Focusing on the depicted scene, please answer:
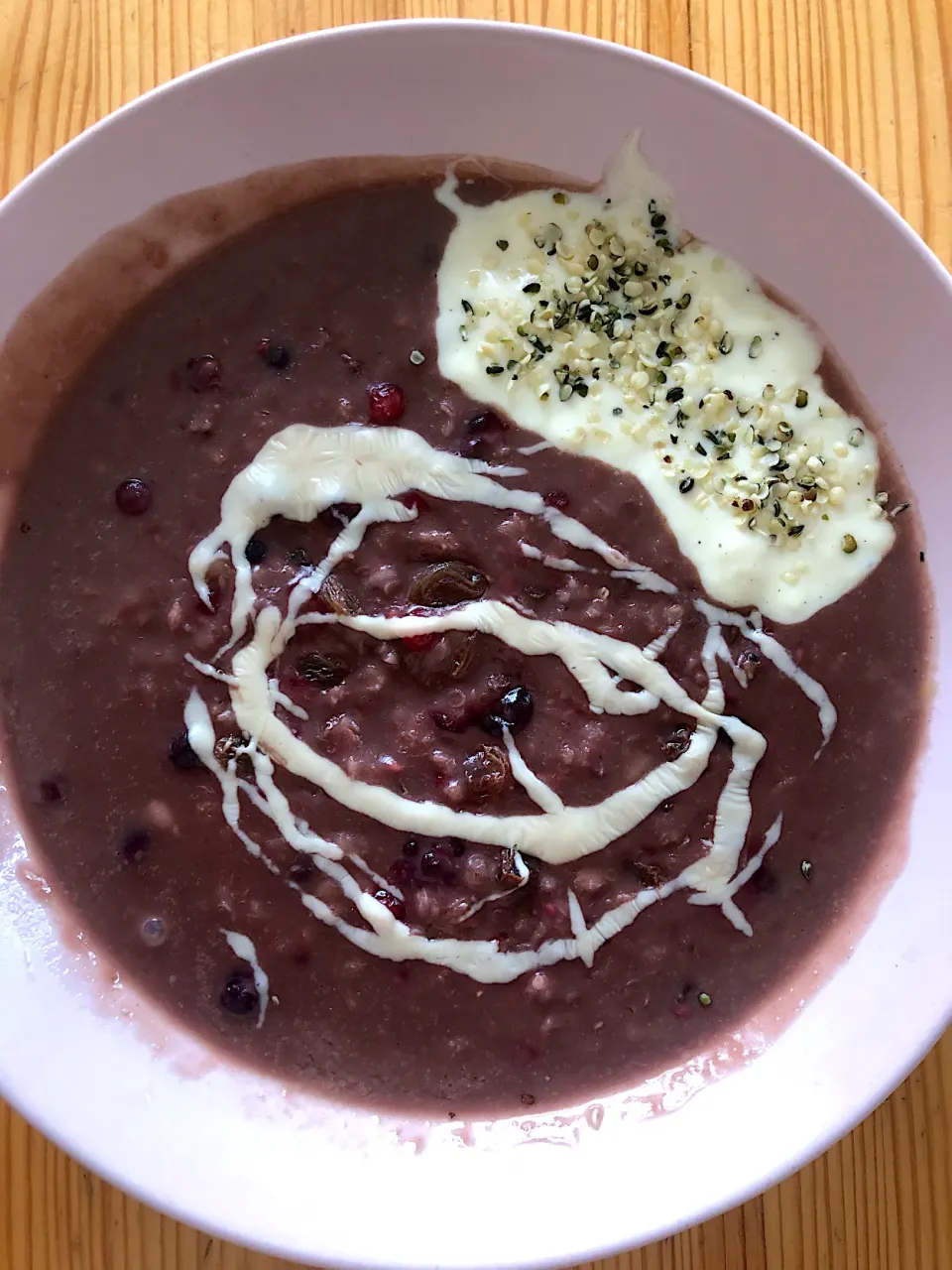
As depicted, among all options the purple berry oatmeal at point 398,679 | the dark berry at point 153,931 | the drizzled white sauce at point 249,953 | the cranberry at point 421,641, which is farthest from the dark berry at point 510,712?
the dark berry at point 153,931

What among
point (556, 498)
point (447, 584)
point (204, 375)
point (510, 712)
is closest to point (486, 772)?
point (510, 712)

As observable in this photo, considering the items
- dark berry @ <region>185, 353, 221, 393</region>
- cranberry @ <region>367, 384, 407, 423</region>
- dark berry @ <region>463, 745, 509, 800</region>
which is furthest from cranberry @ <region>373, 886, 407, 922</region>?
dark berry @ <region>185, 353, 221, 393</region>

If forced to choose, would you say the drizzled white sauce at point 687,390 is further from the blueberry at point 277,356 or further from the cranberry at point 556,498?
the blueberry at point 277,356

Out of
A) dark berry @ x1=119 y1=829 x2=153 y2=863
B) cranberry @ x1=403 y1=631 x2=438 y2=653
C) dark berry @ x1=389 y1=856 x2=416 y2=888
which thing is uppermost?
cranberry @ x1=403 y1=631 x2=438 y2=653

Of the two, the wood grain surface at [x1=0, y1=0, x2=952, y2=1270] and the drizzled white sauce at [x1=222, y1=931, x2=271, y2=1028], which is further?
the drizzled white sauce at [x1=222, y1=931, x2=271, y2=1028]

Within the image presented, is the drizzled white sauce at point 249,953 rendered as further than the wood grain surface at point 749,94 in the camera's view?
Yes

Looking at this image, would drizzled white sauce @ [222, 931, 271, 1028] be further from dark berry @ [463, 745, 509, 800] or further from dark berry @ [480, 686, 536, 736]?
dark berry @ [480, 686, 536, 736]
